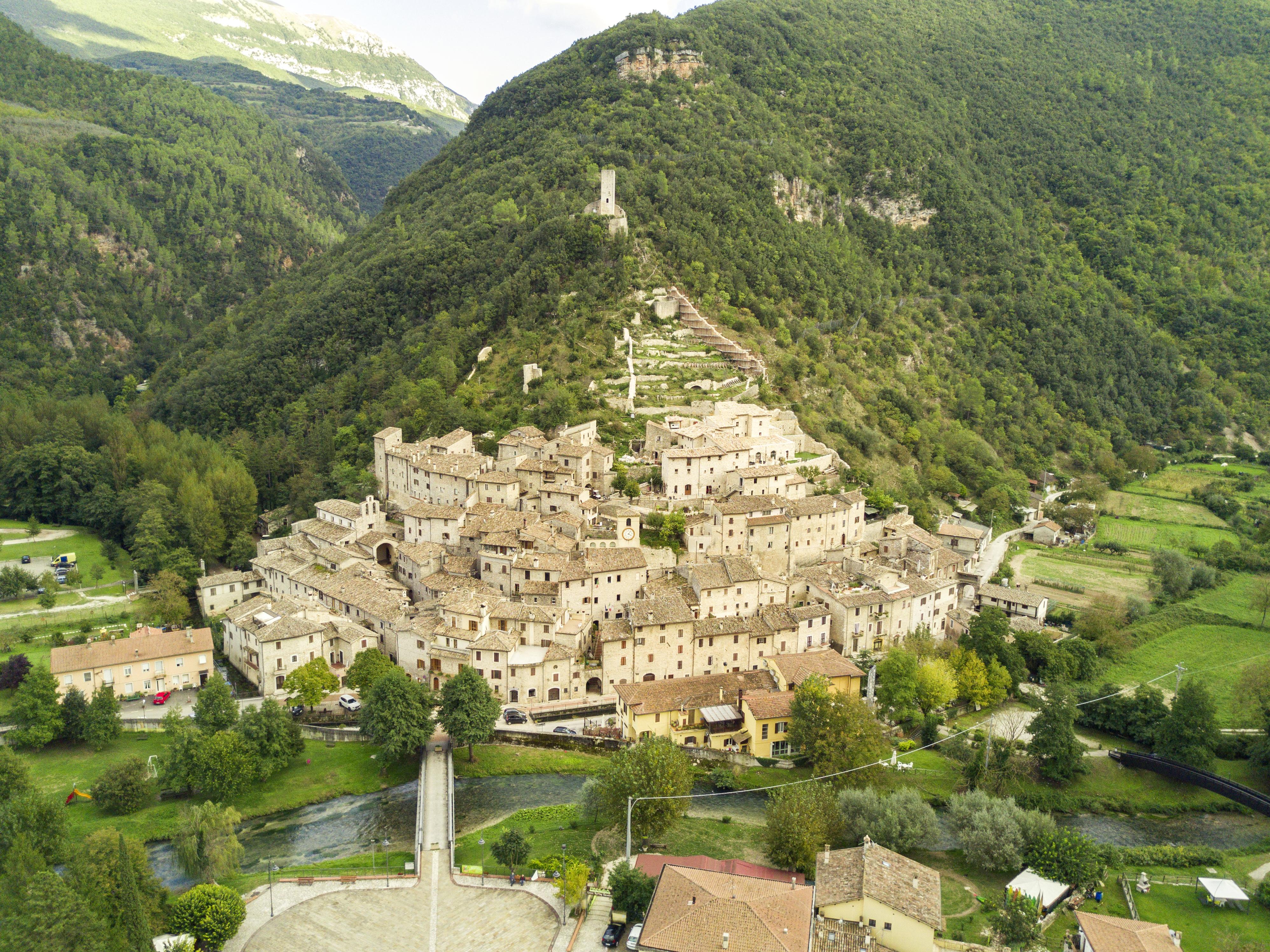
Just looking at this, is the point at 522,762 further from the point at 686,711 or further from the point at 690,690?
the point at 690,690

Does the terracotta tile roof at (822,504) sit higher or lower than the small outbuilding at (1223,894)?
higher

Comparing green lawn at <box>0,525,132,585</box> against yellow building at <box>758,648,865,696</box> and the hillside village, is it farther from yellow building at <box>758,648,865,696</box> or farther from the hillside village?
yellow building at <box>758,648,865,696</box>

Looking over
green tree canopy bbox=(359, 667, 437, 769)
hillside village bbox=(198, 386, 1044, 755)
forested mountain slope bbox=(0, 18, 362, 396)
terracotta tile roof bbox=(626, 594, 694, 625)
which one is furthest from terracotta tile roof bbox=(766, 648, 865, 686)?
forested mountain slope bbox=(0, 18, 362, 396)

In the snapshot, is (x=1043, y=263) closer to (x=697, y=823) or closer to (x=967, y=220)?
(x=967, y=220)

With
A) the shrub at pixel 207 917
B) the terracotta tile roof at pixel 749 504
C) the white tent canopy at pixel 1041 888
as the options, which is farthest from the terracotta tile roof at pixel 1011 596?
the shrub at pixel 207 917

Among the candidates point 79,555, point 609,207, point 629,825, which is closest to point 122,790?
point 629,825

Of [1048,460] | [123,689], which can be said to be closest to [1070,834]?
[123,689]

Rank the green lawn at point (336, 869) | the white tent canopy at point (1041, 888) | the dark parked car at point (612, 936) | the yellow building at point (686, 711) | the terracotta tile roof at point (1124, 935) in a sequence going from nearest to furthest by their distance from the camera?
the terracotta tile roof at point (1124, 935) → the dark parked car at point (612, 936) → the white tent canopy at point (1041, 888) → the green lawn at point (336, 869) → the yellow building at point (686, 711)

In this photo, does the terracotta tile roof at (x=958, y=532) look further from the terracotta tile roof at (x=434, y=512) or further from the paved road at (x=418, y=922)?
the paved road at (x=418, y=922)
